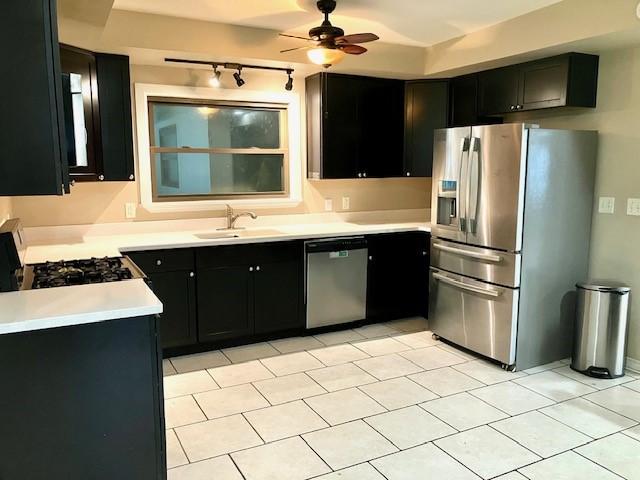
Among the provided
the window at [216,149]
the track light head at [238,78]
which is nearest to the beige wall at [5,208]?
the window at [216,149]

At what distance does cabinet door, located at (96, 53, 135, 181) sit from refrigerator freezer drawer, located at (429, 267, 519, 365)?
8.41ft

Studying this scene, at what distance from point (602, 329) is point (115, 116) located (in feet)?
12.1

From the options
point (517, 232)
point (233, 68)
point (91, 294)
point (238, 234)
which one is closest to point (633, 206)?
point (517, 232)

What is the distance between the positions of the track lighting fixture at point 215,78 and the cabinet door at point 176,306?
158cm

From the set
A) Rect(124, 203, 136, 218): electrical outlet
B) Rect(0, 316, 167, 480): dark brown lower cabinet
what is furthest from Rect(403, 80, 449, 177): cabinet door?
Rect(0, 316, 167, 480): dark brown lower cabinet

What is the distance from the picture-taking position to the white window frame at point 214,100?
3.97m

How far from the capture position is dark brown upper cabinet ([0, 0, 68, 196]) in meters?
1.76

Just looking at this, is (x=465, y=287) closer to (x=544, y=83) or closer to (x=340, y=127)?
(x=544, y=83)

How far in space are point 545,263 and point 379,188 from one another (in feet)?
6.40

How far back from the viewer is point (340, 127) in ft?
14.5

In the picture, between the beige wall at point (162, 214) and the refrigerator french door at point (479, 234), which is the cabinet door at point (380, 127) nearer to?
the beige wall at point (162, 214)

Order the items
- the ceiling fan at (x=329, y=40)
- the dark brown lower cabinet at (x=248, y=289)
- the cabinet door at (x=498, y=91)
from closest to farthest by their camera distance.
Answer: the ceiling fan at (x=329, y=40)
the dark brown lower cabinet at (x=248, y=289)
the cabinet door at (x=498, y=91)

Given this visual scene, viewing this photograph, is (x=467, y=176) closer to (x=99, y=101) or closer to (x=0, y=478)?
(x=99, y=101)

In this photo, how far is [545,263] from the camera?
356cm
